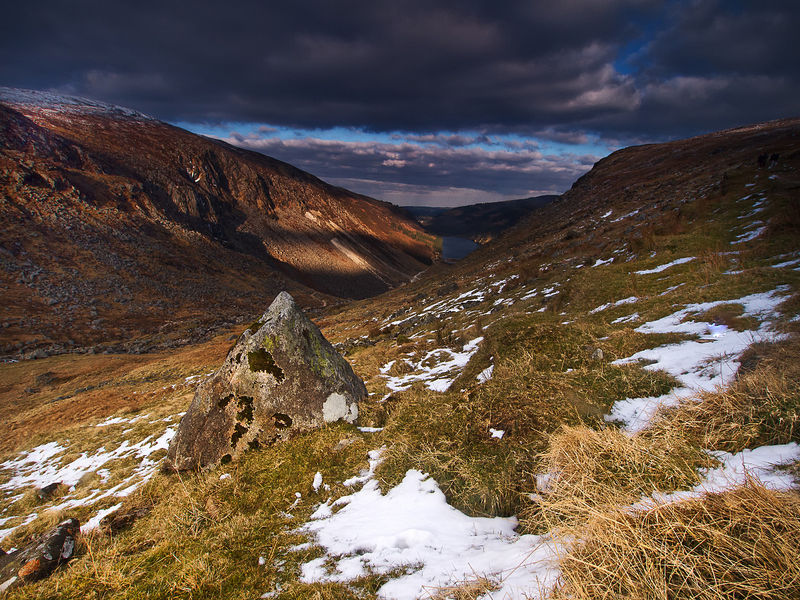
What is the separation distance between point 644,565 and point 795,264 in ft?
38.2

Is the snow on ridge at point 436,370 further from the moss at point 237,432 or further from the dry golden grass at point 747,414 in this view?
the dry golden grass at point 747,414

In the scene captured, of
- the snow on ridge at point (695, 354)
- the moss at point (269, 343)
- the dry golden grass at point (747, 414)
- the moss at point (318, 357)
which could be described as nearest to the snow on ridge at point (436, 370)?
the moss at point (318, 357)

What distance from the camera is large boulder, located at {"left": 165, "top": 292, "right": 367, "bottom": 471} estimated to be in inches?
279

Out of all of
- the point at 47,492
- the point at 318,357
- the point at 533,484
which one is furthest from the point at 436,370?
the point at 47,492

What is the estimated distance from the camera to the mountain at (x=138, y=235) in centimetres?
4459

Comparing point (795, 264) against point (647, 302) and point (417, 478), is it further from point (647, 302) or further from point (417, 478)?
point (417, 478)

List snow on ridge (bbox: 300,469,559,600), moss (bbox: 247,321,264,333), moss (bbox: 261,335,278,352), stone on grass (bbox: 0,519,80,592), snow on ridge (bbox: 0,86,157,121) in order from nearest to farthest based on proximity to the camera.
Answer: snow on ridge (bbox: 300,469,559,600) → stone on grass (bbox: 0,519,80,592) → moss (bbox: 261,335,278,352) → moss (bbox: 247,321,264,333) → snow on ridge (bbox: 0,86,157,121)

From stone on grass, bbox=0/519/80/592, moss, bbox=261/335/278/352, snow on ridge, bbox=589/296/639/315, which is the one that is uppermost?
moss, bbox=261/335/278/352

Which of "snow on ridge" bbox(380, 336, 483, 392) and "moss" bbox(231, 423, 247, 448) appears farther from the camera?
"snow on ridge" bbox(380, 336, 483, 392)

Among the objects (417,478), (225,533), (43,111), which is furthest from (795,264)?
(43,111)

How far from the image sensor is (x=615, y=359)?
272 inches

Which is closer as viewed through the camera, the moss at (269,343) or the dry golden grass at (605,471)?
the dry golden grass at (605,471)

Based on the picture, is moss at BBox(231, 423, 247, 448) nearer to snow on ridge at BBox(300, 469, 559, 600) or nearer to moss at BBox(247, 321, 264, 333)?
moss at BBox(247, 321, 264, 333)

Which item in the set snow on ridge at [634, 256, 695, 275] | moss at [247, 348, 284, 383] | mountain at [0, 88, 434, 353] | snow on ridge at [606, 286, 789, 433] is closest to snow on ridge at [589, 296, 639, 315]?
snow on ridge at [606, 286, 789, 433]
